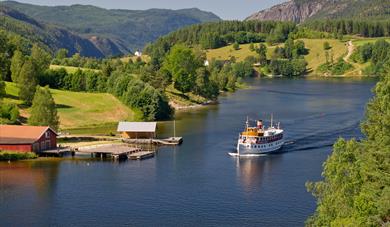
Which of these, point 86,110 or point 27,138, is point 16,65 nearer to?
point 86,110

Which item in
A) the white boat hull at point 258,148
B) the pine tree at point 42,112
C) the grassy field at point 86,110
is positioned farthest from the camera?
the grassy field at point 86,110

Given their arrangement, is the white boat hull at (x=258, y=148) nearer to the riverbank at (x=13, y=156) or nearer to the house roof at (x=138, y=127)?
the house roof at (x=138, y=127)

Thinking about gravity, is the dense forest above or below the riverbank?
above

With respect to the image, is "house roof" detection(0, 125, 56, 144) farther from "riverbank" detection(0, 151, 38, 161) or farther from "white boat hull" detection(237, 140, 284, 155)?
"white boat hull" detection(237, 140, 284, 155)

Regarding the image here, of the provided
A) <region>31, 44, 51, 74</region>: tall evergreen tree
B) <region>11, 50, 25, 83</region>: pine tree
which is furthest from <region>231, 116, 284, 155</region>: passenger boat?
<region>31, 44, 51, 74</region>: tall evergreen tree

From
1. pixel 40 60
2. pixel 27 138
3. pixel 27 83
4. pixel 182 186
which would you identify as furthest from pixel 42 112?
pixel 40 60

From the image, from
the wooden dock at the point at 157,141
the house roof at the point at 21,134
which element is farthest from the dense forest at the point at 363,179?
the wooden dock at the point at 157,141
